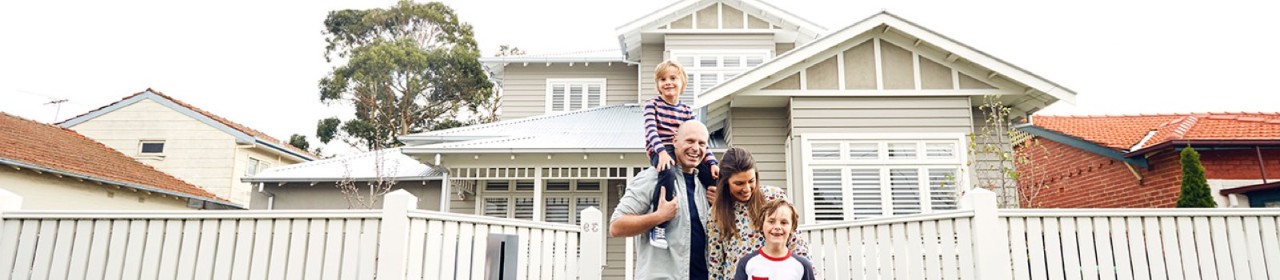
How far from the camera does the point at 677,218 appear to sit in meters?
2.28

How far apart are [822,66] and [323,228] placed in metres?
5.82

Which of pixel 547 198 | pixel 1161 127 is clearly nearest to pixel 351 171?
pixel 547 198

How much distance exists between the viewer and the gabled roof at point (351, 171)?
Result: 1131cm

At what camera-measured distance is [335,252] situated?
A: 3605mm

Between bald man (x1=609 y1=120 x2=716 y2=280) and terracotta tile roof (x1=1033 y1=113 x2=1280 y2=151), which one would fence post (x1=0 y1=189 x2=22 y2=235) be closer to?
bald man (x1=609 y1=120 x2=716 y2=280)

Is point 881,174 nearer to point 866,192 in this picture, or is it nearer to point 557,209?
point 866,192

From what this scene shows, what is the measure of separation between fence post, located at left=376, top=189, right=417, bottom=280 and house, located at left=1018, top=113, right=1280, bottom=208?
5.89 m

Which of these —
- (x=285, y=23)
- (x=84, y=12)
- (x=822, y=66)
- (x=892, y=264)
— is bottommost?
(x=892, y=264)

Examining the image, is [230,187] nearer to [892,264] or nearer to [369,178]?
[369,178]

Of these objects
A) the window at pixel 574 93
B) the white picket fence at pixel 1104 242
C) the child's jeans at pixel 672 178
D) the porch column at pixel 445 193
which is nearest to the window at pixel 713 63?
the window at pixel 574 93

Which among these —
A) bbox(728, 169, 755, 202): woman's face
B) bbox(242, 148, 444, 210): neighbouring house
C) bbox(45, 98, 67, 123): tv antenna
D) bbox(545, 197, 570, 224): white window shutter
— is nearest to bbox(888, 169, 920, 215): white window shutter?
bbox(545, 197, 570, 224): white window shutter

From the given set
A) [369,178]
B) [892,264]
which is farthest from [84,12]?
[892,264]

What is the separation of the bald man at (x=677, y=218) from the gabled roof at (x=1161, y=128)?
288 inches

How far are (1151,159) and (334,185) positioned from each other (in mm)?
11911
